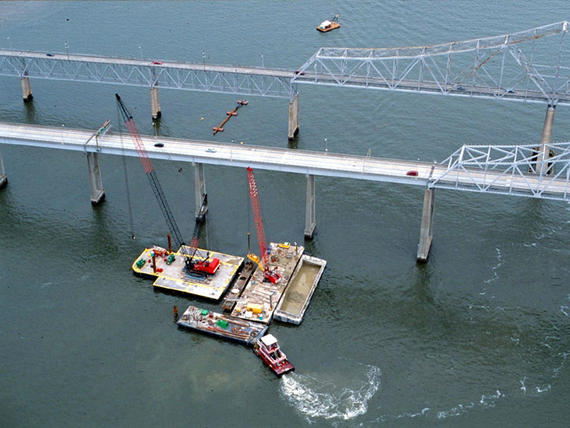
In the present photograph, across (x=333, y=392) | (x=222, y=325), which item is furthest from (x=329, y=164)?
(x=333, y=392)

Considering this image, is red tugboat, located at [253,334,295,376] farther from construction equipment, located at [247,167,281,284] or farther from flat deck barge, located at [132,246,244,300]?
construction equipment, located at [247,167,281,284]

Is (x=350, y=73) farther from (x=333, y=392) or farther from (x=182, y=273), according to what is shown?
(x=333, y=392)

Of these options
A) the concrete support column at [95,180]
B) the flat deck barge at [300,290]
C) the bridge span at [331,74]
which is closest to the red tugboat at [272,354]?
the flat deck barge at [300,290]

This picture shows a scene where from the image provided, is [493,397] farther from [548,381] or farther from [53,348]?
[53,348]

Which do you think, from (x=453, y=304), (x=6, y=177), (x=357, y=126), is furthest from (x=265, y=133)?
(x=453, y=304)

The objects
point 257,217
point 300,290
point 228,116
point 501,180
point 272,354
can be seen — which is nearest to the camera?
point 272,354

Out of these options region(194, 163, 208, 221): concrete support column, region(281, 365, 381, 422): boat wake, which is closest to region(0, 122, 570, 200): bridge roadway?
region(194, 163, 208, 221): concrete support column

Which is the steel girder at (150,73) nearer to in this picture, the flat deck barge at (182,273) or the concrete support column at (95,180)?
the concrete support column at (95,180)
